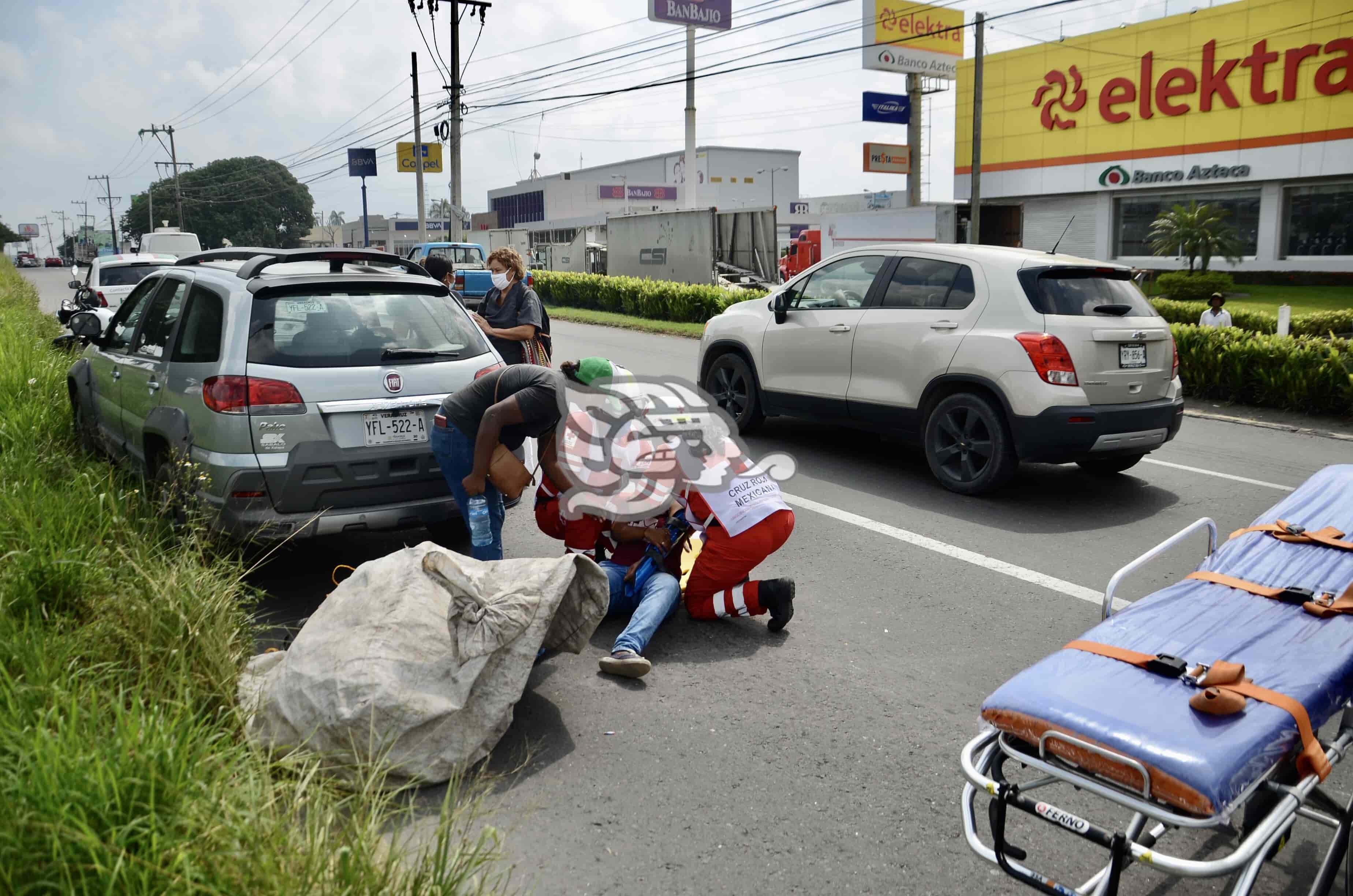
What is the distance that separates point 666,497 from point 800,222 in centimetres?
6269

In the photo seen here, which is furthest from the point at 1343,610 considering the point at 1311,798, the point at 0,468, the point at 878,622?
the point at 0,468

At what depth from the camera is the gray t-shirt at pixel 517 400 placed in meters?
4.89

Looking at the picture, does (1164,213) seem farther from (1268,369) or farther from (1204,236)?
(1268,369)

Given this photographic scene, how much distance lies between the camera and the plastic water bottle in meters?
5.13

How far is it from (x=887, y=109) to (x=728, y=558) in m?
42.1

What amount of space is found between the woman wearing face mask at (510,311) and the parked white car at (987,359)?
2.29m

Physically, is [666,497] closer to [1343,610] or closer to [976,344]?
[1343,610]

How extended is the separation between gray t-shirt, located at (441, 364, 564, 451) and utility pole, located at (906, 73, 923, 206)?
41.1m

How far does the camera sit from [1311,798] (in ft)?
9.40

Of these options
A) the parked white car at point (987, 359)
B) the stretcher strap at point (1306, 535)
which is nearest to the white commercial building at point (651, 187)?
Result: the parked white car at point (987, 359)

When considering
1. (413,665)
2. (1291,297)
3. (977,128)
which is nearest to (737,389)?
(413,665)

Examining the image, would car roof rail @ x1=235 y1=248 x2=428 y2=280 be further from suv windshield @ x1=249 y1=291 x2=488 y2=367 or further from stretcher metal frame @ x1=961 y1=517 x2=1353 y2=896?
stretcher metal frame @ x1=961 y1=517 x2=1353 y2=896

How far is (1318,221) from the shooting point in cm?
3120

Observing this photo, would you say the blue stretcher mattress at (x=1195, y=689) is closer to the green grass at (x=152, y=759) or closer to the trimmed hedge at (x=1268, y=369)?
the green grass at (x=152, y=759)
